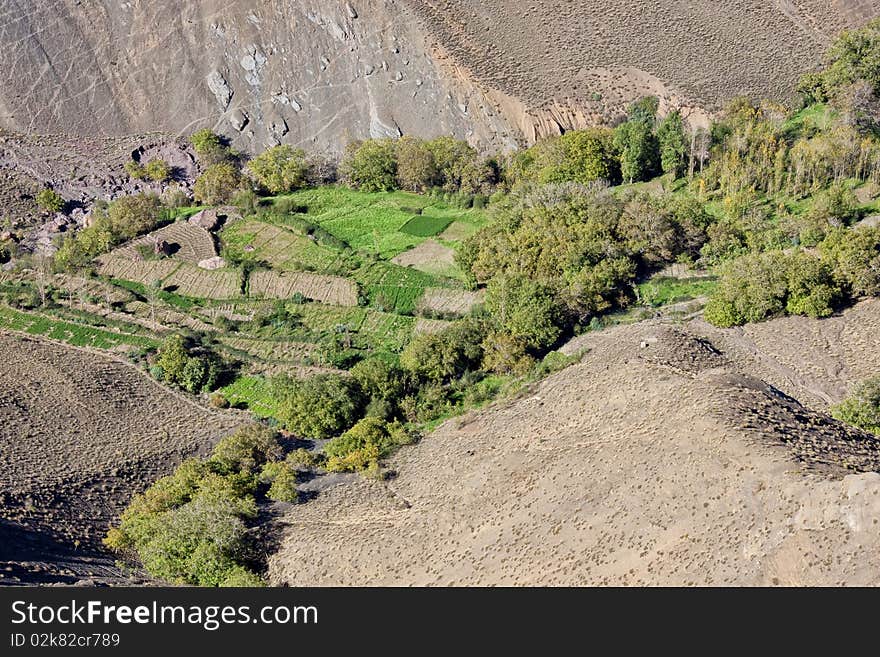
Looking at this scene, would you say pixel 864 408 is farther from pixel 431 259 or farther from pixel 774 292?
pixel 431 259

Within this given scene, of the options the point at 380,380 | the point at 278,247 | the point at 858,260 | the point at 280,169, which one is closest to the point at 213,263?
the point at 278,247

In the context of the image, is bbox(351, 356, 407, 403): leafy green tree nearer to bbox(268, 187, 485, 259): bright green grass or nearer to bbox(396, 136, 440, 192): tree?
bbox(268, 187, 485, 259): bright green grass

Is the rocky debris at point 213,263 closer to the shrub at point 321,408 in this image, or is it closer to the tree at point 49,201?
the tree at point 49,201

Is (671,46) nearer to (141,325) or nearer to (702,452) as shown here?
(141,325)

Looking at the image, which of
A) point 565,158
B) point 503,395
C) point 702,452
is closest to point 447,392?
point 503,395

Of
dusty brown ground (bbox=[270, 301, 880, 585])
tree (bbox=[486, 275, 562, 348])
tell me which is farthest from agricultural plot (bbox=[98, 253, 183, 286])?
dusty brown ground (bbox=[270, 301, 880, 585])

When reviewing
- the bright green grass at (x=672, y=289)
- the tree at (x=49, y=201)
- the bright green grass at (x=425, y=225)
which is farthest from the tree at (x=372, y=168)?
the bright green grass at (x=672, y=289)

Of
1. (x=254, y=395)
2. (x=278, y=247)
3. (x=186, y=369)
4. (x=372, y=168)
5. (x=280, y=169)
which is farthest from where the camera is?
(x=280, y=169)
